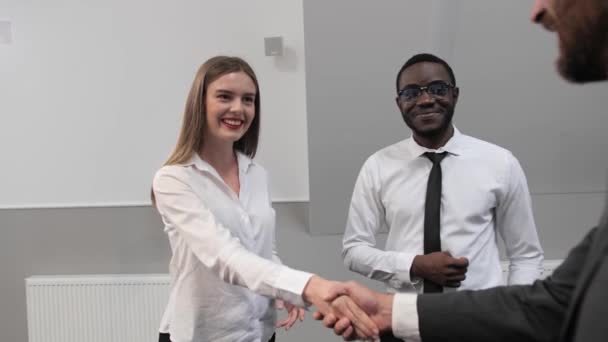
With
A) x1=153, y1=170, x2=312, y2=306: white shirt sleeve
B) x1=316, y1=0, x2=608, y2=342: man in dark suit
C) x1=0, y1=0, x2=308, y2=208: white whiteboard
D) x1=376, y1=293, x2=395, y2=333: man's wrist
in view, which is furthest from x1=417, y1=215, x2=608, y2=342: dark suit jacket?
x1=0, y1=0, x2=308, y2=208: white whiteboard

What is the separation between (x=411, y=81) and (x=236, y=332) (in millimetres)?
1077

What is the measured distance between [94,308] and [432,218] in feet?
7.52

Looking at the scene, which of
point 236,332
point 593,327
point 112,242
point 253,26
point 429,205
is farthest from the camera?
point 112,242

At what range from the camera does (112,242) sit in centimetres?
332

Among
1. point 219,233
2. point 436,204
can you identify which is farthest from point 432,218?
point 219,233

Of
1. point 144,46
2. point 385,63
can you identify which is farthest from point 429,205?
point 144,46

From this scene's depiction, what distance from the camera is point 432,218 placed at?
188cm

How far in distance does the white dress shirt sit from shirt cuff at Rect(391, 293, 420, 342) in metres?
0.27

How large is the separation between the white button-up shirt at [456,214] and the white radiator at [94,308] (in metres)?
1.69

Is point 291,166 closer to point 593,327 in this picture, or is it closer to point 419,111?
point 419,111

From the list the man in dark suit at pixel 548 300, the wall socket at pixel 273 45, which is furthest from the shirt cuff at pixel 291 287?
the wall socket at pixel 273 45

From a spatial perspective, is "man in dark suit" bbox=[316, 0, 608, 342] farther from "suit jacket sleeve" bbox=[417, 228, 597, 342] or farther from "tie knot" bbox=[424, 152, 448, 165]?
"tie knot" bbox=[424, 152, 448, 165]

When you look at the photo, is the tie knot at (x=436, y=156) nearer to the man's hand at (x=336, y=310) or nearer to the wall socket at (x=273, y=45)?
the man's hand at (x=336, y=310)

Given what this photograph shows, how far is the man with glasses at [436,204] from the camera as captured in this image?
186 centimetres
